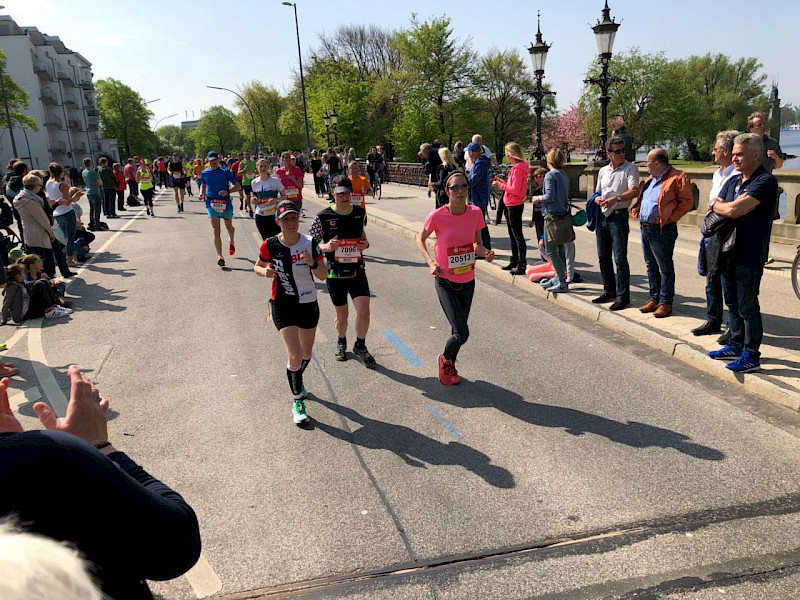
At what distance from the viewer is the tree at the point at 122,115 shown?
111 meters

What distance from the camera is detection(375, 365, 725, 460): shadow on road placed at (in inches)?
182

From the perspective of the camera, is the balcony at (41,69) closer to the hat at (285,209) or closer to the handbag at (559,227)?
the handbag at (559,227)

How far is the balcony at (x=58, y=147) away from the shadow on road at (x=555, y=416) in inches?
3795

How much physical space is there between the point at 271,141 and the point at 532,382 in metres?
92.5

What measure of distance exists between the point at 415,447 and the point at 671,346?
3366 millimetres

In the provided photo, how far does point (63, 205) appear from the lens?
12.6 metres

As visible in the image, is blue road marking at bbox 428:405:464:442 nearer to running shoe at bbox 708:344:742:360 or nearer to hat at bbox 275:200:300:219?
hat at bbox 275:200:300:219

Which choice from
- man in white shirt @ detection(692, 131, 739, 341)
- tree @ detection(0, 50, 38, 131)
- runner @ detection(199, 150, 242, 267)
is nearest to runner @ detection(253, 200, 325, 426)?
man in white shirt @ detection(692, 131, 739, 341)

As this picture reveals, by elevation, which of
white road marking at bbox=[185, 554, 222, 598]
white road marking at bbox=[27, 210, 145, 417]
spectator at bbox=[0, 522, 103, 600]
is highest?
spectator at bbox=[0, 522, 103, 600]

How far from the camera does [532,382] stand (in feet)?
19.6

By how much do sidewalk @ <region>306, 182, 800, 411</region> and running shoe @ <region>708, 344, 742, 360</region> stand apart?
9 cm

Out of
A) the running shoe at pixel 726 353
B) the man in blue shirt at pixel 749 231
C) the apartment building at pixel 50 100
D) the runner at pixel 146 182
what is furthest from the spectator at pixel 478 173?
the apartment building at pixel 50 100

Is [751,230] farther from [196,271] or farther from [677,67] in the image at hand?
[677,67]


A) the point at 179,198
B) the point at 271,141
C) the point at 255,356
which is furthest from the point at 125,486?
the point at 271,141
